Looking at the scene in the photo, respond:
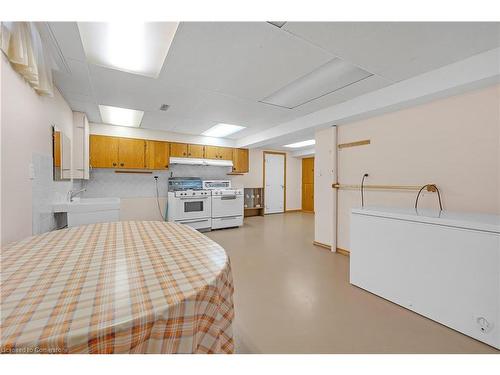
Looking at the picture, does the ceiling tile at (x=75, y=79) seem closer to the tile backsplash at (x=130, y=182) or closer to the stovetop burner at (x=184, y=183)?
the tile backsplash at (x=130, y=182)

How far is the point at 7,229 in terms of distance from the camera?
1.27 metres

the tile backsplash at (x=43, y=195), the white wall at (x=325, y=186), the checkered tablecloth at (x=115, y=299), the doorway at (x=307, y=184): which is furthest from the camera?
the doorway at (x=307, y=184)

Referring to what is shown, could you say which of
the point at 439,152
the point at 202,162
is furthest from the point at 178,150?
the point at 439,152

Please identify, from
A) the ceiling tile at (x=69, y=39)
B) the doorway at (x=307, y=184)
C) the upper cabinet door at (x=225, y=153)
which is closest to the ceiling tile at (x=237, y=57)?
the ceiling tile at (x=69, y=39)

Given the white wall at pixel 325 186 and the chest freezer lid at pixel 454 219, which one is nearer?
the chest freezer lid at pixel 454 219

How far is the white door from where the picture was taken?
23.5 ft

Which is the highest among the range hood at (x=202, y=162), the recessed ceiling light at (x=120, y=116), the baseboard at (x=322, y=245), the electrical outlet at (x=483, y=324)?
the recessed ceiling light at (x=120, y=116)

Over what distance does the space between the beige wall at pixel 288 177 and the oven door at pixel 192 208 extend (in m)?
1.72

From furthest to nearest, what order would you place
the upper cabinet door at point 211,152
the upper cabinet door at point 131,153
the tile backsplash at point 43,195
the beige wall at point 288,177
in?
1. the beige wall at point 288,177
2. the upper cabinet door at point 211,152
3. the upper cabinet door at point 131,153
4. the tile backsplash at point 43,195

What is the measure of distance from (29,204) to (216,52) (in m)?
1.93

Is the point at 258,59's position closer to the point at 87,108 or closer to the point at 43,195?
the point at 43,195

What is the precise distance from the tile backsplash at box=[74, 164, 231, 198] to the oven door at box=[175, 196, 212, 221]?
35.7 inches

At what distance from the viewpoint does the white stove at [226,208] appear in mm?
5082

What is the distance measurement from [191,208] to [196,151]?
150 centimetres
